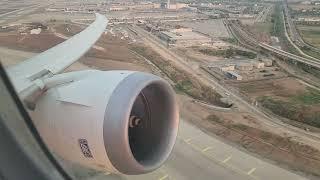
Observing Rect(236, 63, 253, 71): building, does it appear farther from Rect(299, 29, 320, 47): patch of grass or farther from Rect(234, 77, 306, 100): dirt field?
Rect(299, 29, 320, 47): patch of grass

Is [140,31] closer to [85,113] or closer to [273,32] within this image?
[273,32]

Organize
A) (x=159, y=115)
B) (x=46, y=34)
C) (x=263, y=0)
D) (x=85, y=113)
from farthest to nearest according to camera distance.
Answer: (x=263, y=0) < (x=46, y=34) < (x=159, y=115) < (x=85, y=113)

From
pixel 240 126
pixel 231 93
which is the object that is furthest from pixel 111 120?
pixel 231 93

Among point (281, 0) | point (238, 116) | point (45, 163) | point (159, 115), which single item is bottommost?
point (281, 0)

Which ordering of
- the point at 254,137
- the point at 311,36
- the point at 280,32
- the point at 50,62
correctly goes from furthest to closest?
the point at 280,32 → the point at 311,36 → the point at 254,137 → the point at 50,62

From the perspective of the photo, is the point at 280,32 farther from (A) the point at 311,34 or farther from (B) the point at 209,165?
(B) the point at 209,165

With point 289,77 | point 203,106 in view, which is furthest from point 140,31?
point 203,106

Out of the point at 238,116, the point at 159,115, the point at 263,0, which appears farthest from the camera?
the point at 263,0

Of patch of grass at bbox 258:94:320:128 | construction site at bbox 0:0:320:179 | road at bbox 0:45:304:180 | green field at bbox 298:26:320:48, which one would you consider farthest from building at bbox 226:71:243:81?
green field at bbox 298:26:320:48
